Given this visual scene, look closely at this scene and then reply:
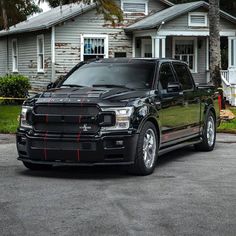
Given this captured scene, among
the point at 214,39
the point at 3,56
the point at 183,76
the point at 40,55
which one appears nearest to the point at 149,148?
the point at 183,76

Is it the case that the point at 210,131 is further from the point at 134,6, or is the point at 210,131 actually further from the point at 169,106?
the point at 134,6

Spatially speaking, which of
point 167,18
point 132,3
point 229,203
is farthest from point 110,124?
point 132,3

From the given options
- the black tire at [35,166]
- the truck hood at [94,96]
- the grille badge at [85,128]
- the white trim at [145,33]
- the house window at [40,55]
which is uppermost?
the white trim at [145,33]

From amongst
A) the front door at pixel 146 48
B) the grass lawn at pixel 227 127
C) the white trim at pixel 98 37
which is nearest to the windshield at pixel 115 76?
the grass lawn at pixel 227 127

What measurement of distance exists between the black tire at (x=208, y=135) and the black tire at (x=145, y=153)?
2.49m

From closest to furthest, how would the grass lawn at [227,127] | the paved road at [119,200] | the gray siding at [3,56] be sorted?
the paved road at [119,200]
the grass lawn at [227,127]
the gray siding at [3,56]

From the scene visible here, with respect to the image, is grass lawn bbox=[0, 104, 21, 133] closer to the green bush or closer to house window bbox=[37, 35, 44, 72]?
the green bush

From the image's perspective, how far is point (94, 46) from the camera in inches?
1094

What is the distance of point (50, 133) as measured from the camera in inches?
337

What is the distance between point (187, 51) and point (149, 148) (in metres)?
21.0

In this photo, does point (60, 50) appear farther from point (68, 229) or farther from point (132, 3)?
point (68, 229)

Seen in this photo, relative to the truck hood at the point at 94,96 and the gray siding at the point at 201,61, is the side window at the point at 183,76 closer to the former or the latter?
the truck hood at the point at 94,96

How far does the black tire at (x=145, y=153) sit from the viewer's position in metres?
8.59

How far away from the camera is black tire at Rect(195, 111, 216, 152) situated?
37.6ft
